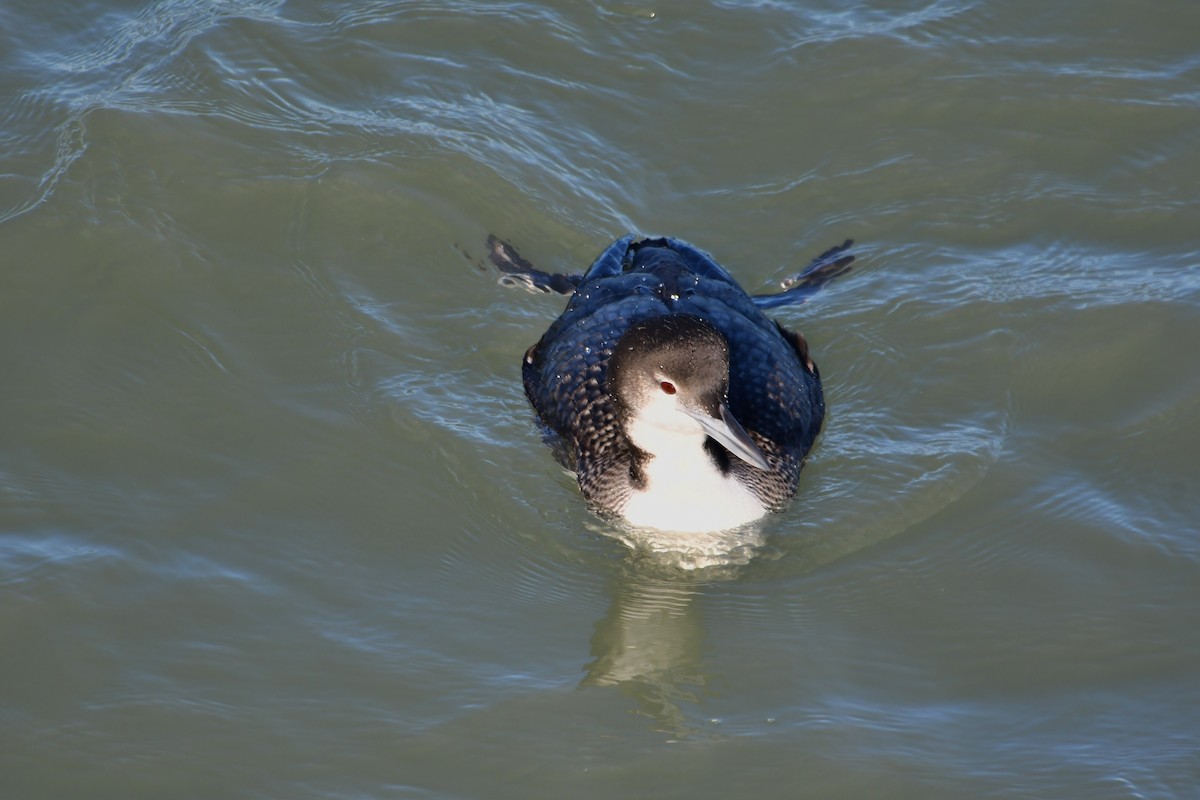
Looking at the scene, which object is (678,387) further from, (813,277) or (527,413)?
(813,277)

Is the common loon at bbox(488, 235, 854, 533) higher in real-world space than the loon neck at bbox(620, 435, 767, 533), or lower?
higher

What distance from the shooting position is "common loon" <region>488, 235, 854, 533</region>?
6891mm

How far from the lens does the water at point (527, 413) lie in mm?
6156

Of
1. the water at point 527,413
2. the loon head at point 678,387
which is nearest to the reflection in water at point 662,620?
the water at point 527,413

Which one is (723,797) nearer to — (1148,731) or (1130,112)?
(1148,731)

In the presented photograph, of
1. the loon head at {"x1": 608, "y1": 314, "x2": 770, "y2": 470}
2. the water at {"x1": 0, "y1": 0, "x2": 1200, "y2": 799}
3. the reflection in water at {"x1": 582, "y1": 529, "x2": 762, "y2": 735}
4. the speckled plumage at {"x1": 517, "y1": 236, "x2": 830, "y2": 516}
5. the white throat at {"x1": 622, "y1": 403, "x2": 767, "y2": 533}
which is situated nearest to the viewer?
the water at {"x1": 0, "y1": 0, "x2": 1200, "y2": 799}

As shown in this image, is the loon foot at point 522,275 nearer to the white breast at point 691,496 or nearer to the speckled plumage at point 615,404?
the speckled plumage at point 615,404

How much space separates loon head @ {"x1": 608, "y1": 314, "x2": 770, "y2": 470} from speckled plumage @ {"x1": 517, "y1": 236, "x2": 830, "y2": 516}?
0.20 meters

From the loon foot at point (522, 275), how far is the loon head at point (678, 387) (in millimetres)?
2027

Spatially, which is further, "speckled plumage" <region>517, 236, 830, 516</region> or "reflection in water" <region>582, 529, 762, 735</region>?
"speckled plumage" <region>517, 236, 830, 516</region>

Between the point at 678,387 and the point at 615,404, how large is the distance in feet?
1.80

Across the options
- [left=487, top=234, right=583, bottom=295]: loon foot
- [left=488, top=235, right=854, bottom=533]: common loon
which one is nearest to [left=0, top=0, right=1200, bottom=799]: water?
[left=487, top=234, right=583, bottom=295]: loon foot

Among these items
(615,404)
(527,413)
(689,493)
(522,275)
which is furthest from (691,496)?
(522,275)

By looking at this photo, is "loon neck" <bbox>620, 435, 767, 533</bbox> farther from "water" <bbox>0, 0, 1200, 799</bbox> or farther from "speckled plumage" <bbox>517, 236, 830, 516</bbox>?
"water" <bbox>0, 0, 1200, 799</bbox>
